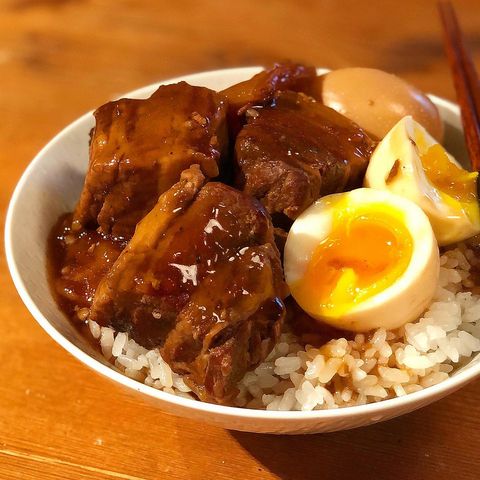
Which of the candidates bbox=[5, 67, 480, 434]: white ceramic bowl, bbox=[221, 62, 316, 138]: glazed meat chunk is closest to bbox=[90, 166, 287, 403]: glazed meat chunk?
bbox=[5, 67, 480, 434]: white ceramic bowl

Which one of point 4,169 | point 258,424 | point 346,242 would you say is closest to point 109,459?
point 258,424

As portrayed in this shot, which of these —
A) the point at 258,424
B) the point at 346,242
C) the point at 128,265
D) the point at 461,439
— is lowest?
the point at 461,439

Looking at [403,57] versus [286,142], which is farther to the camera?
[403,57]

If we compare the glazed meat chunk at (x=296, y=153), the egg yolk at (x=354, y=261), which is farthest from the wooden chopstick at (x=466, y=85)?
the egg yolk at (x=354, y=261)

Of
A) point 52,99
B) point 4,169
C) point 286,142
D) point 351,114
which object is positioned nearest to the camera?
point 286,142

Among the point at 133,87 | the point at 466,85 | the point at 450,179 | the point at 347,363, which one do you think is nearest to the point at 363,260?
the point at 347,363

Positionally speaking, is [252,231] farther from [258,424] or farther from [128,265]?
[258,424]

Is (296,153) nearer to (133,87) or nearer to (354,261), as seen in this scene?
(354,261)
